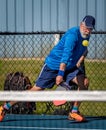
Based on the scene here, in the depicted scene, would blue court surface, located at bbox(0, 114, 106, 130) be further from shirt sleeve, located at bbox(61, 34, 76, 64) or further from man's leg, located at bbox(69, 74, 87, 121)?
shirt sleeve, located at bbox(61, 34, 76, 64)

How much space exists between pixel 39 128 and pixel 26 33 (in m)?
1.96

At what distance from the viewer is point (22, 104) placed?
8.70 metres

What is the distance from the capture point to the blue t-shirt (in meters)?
7.13

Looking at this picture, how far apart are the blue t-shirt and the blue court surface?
77 cm

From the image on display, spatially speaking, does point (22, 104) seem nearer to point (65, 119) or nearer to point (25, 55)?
point (65, 119)

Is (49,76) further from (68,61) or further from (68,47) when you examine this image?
(68,47)

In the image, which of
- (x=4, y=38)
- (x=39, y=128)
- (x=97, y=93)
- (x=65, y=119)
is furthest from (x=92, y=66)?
(x=97, y=93)

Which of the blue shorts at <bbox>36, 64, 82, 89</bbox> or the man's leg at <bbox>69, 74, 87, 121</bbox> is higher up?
the blue shorts at <bbox>36, 64, 82, 89</bbox>

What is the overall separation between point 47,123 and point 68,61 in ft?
3.40

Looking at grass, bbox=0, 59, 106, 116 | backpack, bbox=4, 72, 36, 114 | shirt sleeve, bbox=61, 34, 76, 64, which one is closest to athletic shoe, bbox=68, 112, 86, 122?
shirt sleeve, bbox=61, 34, 76, 64

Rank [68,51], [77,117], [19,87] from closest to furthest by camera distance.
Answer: [68,51], [77,117], [19,87]

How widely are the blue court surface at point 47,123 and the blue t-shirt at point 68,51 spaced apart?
0.77 m

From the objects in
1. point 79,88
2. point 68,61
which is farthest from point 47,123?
point 68,61

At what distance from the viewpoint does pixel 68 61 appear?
7.30m
